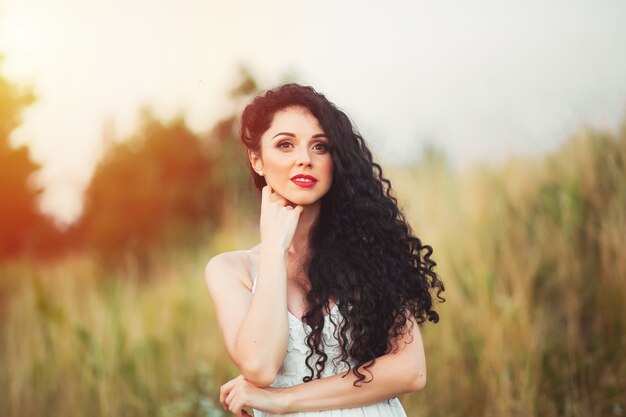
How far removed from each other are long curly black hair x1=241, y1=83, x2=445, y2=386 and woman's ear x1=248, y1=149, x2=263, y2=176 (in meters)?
0.02

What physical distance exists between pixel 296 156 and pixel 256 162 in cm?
24

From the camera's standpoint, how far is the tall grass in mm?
4422

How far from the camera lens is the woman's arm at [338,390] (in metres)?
2.14

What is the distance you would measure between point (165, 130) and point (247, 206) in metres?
1.31

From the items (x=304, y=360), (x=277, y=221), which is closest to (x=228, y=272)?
(x=277, y=221)

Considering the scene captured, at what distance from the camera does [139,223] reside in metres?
7.05

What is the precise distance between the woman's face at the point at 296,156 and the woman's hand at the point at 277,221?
0.03 meters

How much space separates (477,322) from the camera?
451 centimetres

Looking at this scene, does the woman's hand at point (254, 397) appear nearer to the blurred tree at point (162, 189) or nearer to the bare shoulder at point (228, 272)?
the bare shoulder at point (228, 272)

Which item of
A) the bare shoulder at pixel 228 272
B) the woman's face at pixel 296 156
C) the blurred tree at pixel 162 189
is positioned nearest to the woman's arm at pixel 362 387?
the bare shoulder at pixel 228 272

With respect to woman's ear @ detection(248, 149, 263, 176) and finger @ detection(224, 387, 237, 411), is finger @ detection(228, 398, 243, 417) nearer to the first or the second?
finger @ detection(224, 387, 237, 411)

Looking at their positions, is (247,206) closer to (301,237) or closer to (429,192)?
(429,192)

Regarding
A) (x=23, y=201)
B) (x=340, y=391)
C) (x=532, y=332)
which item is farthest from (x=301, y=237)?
(x=23, y=201)

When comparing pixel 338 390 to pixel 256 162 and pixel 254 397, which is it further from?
pixel 256 162
